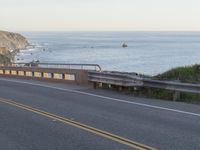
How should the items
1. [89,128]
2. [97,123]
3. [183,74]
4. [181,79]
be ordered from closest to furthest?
[89,128] → [97,123] → [181,79] → [183,74]

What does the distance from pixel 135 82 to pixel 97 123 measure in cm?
659

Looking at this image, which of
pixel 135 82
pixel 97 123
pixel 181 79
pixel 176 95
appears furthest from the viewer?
pixel 181 79

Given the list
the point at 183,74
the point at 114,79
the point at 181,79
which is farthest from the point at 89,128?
the point at 183,74

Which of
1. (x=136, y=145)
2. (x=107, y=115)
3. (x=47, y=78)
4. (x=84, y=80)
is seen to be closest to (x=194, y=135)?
(x=136, y=145)

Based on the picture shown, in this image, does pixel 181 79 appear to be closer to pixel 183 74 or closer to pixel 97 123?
pixel 183 74

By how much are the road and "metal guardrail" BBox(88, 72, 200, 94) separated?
2.34 ft

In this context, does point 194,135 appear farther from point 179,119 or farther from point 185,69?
point 185,69

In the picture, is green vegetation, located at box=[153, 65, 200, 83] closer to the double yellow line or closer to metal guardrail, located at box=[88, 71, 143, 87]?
metal guardrail, located at box=[88, 71, 143, 87]

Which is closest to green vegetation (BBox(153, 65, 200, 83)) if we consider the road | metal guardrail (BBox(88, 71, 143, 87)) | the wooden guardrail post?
metal guardrail (BBox(88, 71, 143, 87))

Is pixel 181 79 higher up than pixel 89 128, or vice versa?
pixel 181 79

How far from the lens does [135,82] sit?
17359mm

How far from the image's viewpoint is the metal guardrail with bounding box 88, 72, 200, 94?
48.4 feet

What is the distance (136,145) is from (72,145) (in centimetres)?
115

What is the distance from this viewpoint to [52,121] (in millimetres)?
11367
